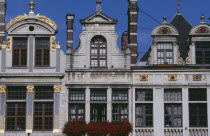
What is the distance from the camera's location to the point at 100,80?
35094mm

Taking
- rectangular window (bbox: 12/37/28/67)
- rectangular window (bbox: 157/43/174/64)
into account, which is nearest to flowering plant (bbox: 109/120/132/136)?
rectangular window (bbox: 157/43/174/64)

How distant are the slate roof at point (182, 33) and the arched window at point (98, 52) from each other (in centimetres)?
231

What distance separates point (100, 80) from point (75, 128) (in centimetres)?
315

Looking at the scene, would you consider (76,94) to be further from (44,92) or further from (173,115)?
(173,115)

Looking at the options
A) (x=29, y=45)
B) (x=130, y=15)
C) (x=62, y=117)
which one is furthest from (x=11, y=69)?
(x=130, y=15)

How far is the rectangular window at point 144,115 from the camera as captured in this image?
3491cm

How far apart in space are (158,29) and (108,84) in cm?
422

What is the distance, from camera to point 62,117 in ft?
114

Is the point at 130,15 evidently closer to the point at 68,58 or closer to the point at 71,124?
the point at 68,58

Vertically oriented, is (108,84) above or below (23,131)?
above

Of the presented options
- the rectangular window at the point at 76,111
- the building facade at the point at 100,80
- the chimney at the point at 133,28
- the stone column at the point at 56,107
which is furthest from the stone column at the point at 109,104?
the stone column at the point at 56,107

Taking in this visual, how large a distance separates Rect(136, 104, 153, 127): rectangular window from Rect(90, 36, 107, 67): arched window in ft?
10.2

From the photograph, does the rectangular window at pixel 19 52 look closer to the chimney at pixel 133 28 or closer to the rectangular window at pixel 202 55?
the chimney at pixel 133 28

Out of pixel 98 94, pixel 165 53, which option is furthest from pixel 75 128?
pixel 165 53
